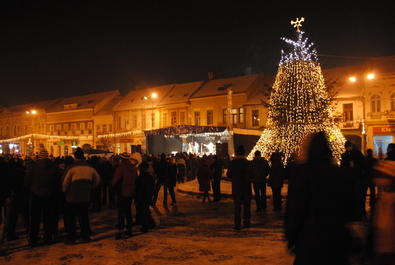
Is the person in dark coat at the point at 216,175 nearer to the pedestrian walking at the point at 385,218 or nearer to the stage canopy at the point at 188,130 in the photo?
the pedestrian walking at the point at 385,218

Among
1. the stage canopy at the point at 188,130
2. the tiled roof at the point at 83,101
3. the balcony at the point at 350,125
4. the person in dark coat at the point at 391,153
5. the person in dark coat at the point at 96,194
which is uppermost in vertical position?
the tiled roof at the point at 83,101

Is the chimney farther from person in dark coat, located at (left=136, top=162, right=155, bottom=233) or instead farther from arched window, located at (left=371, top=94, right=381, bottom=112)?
person in dark coat, located at (left=136, top=162, right=155, bottom=233)

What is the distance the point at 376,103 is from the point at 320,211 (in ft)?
116

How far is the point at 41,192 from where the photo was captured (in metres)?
7.63

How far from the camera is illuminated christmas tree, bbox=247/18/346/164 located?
20297mm

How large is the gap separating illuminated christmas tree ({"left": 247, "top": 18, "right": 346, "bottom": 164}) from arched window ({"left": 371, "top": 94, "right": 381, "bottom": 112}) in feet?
55.5

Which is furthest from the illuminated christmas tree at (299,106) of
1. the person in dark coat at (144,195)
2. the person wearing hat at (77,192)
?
the person wearing hat at (77,192)

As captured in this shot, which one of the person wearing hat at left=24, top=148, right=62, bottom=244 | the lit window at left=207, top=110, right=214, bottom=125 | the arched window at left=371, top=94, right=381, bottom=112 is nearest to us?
the person wearing hat at left=24, top=148, right=62, bottom=244

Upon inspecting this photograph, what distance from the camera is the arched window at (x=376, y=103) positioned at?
35253 mm

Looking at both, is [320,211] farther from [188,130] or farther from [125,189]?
[188,130]

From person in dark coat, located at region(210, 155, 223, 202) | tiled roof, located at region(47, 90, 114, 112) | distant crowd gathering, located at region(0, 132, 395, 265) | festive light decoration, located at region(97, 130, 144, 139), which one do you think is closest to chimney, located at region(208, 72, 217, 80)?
festive light decoration, located at region(97, 130, 144, 139)

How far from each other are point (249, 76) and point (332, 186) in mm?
42697

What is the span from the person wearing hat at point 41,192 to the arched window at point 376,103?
3350 centimetres

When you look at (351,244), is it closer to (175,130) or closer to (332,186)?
(332,186)
